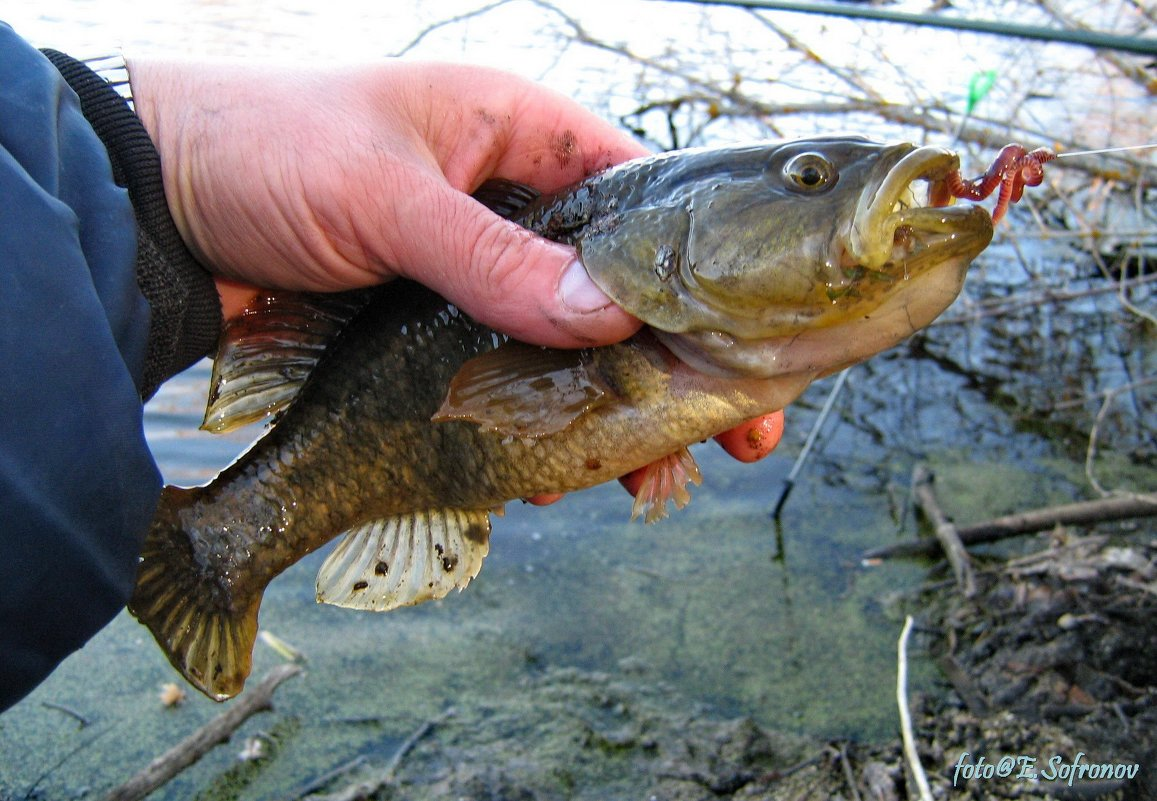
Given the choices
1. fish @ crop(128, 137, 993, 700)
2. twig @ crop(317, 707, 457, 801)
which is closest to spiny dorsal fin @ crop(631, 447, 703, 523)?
A: fish @ crop(128, 137, 993, 700)

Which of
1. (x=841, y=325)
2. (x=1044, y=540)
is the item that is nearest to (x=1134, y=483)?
(x=1044, y=540)

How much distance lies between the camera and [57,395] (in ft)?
5.04

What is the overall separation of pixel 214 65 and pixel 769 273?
1503 mm

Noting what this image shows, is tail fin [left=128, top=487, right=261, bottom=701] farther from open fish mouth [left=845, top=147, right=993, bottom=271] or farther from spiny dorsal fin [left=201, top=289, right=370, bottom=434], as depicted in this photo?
open fish mouth [left=845, top=147, right=993, bottom=271]

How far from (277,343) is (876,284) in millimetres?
1573

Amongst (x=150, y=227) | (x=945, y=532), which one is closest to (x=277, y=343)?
(x=150, y=227)

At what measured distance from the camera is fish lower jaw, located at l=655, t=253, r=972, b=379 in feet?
6.20

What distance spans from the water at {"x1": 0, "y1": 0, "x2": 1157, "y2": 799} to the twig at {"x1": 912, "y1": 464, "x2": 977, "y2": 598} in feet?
0.48

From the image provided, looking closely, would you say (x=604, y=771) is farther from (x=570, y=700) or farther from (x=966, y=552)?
(x=966, y=552)

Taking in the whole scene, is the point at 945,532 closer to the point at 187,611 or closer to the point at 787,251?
the point at 787,251

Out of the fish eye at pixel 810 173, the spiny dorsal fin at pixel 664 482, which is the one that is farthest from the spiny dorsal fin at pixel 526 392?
the fish eye at pixel 810 173

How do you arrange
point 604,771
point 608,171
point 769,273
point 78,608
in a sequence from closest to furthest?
point 78,608
point 769,273
point 608,171
point 604,771

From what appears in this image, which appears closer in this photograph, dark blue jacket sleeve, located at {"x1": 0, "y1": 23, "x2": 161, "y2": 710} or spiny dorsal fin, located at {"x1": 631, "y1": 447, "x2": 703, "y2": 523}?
dark blue jacket sleeve, located at {"x1": 0, "y1": 23, "x2": 161, "y2": 710}

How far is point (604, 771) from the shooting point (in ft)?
10.6
